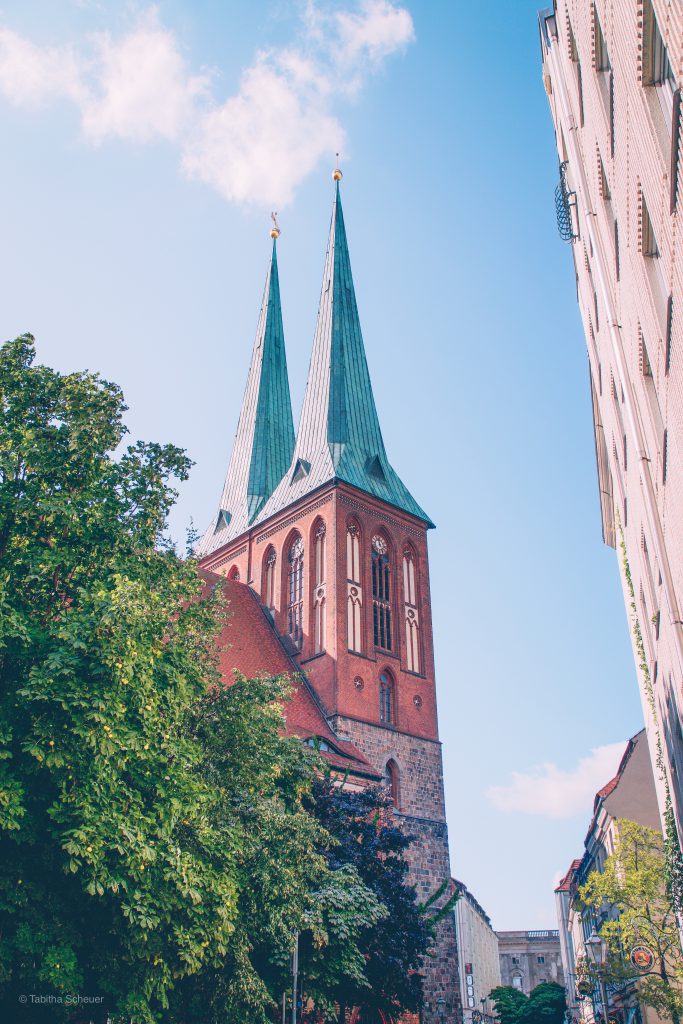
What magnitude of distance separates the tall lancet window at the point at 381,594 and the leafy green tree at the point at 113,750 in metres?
17.5

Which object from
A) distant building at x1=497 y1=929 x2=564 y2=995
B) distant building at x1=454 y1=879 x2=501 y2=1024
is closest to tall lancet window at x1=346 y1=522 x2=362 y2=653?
distant building at x1=454 y1=879 x2=501 y2=1024

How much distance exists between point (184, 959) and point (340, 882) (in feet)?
22.3

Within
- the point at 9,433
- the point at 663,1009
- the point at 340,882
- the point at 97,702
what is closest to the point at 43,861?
the point at 97,702

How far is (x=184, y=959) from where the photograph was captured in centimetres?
1084

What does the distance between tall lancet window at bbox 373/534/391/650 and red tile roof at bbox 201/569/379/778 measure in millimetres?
3225

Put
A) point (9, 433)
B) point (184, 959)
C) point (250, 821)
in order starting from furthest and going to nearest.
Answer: point (250, 821)
point (9, 433)
point (184, 959)

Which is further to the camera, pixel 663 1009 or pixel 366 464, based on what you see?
pixel 366 464

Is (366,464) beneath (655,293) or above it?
above

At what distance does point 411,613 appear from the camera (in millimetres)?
33281

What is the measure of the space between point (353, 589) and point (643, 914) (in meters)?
16.8

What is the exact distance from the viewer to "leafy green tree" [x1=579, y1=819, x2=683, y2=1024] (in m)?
15.1

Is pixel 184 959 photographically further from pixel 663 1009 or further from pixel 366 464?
pixel 366 464

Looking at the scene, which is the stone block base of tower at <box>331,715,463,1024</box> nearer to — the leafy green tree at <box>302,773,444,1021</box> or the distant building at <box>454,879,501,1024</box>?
the leafy green tree at <box>302,773,444,1021</box>

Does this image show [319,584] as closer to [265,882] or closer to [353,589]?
[353,589]
